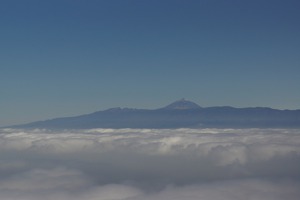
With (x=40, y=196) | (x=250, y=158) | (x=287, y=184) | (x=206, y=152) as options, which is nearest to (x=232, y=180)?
(x=287, y=184)

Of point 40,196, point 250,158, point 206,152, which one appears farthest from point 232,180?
point 40,196

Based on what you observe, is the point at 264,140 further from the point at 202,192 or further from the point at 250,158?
the point at 202,192

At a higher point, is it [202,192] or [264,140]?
[264,140]

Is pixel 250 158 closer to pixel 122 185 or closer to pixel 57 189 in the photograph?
pixel 122 185

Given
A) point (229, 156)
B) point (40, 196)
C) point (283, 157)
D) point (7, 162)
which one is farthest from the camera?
point (7, 162)

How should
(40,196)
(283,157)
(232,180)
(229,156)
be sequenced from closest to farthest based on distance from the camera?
1. (40,196)
2. (232,180)
3. (283,157)
4. (229,156)

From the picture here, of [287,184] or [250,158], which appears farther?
[250,158]
